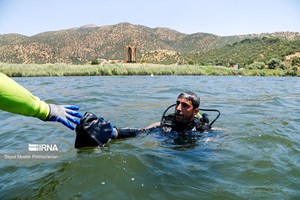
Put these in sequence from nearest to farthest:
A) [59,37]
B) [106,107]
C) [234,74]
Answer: [106,107] → [234,74] → [59,37]

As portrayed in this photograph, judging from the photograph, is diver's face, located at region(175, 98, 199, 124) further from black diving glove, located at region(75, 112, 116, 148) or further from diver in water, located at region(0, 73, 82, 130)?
diver in water, located at region(0, 73, 82, 130)

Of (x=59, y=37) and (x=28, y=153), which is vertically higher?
(x=59, y=37)

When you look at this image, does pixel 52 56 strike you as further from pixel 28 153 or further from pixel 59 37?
pixel 28 153

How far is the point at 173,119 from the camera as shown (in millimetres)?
5895

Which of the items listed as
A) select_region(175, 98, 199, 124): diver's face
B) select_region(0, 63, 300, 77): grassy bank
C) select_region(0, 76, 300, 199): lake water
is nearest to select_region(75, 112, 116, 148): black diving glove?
select_region(0, 76, 300, 199): lake water

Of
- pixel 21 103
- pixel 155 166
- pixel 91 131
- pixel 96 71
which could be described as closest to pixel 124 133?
pixel 91 131

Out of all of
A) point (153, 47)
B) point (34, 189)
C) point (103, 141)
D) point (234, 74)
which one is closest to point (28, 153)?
point (103, 141)

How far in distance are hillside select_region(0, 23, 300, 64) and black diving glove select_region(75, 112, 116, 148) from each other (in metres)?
85.0

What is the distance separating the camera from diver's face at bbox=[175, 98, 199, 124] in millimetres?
5734

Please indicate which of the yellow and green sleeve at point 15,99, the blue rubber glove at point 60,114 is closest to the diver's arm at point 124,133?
the blue rubber glove at point 60,114

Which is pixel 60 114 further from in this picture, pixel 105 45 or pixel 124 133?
pixel 105 45

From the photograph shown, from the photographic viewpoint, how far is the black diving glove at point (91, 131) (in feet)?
14.1

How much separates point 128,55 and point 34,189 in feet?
222

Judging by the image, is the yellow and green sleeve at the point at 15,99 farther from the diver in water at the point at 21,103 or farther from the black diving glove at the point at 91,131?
the black diving glove at the point at 91,131
